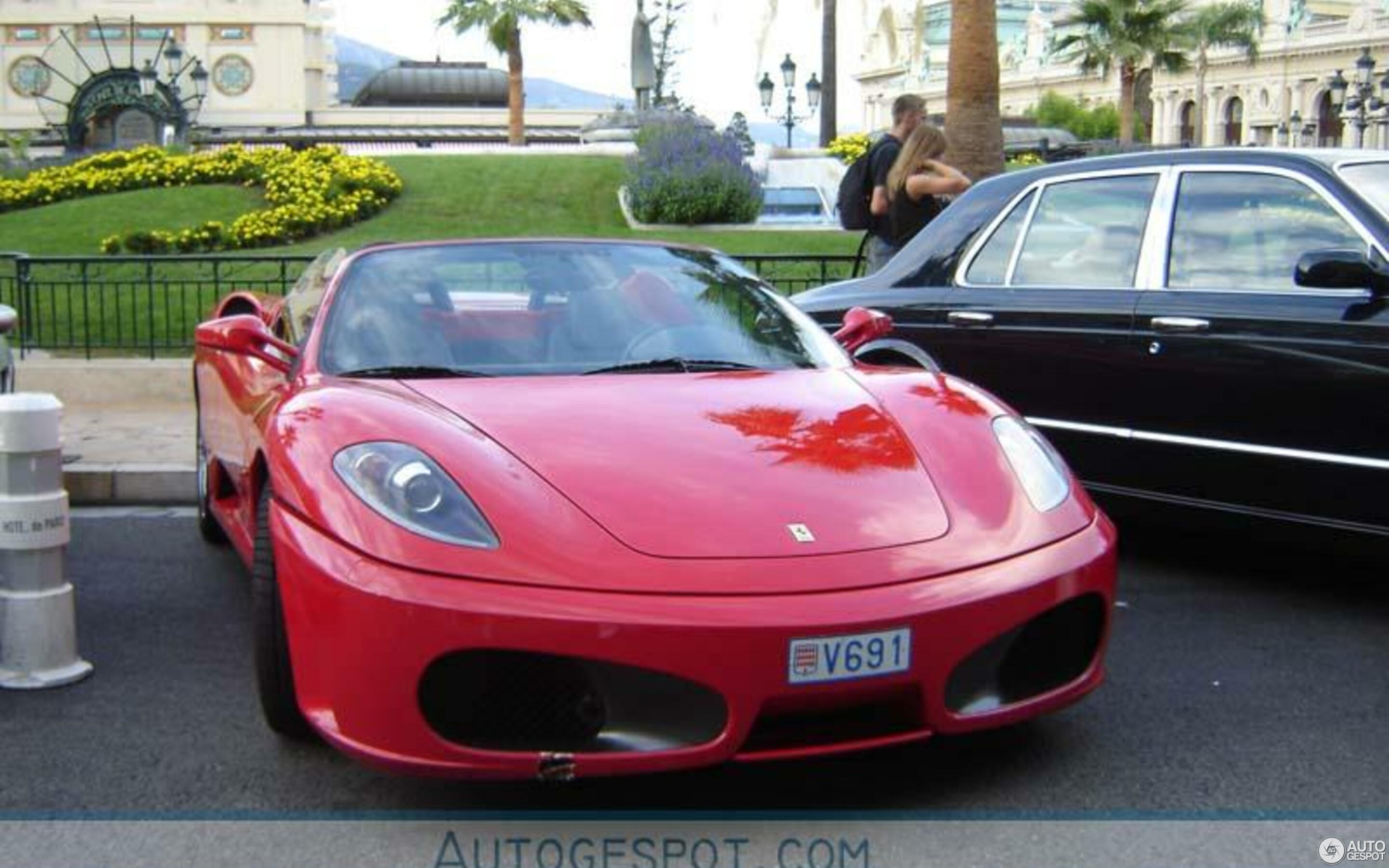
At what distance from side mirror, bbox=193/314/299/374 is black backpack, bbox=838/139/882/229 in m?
5.23

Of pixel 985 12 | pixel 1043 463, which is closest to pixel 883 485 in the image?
pixel 1043 463

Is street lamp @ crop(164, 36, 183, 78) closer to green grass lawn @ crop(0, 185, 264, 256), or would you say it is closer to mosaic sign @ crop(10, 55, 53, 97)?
mosaic sign @ crop(10, 55, 53, 97)

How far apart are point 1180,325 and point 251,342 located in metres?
3.08

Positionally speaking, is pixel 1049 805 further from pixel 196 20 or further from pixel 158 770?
pixel 196 20

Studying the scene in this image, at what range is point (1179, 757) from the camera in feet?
12.4

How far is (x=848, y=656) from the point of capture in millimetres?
3121

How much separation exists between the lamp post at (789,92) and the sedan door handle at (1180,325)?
3366 cm

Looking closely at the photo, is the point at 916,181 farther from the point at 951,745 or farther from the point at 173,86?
the point at 173,86

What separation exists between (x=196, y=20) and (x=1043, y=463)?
2934 inches

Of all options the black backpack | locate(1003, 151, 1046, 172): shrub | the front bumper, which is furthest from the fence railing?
locate(1003, 151, 1046, 172): shrub

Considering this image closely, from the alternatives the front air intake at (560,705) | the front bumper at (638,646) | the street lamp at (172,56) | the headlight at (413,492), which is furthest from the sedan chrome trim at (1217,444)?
the street lamp at (172,56)

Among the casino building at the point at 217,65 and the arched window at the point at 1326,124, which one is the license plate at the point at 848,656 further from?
the arched window at the point at 1326,124

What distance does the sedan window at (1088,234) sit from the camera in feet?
18.9

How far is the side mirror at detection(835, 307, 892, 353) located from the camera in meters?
4.88
